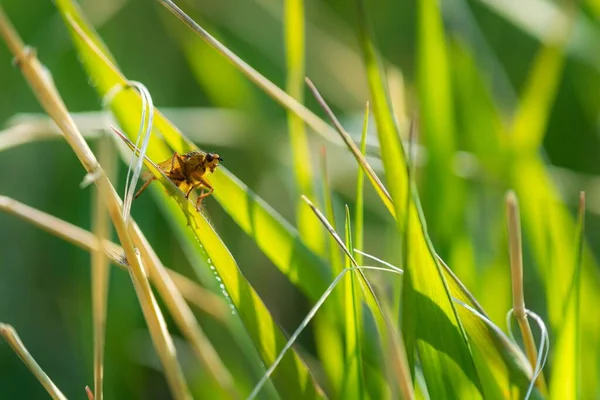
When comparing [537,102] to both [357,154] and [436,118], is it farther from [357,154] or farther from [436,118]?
[357,154]

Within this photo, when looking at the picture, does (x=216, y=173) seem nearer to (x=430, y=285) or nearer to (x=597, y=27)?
(x=430, y=285)

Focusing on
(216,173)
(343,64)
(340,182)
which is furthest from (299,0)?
(343,64)

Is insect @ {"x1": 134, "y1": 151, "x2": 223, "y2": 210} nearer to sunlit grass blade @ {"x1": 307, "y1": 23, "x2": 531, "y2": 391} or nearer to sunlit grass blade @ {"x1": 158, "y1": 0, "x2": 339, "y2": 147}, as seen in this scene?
sunlit grass blade @ {"x1": 158, "y1": 0, "x2": 339, "y2": 147}

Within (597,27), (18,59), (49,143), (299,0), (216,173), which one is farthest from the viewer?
(49,143)

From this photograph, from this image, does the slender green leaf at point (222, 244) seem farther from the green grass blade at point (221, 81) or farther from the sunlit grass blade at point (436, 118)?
the green grass blade at point (221, 81)

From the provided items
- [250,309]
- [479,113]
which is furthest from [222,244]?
[479,113]

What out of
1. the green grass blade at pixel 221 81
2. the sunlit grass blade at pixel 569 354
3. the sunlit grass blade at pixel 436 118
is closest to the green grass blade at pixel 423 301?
A: the sunlit grass blade at pixel 569 354
